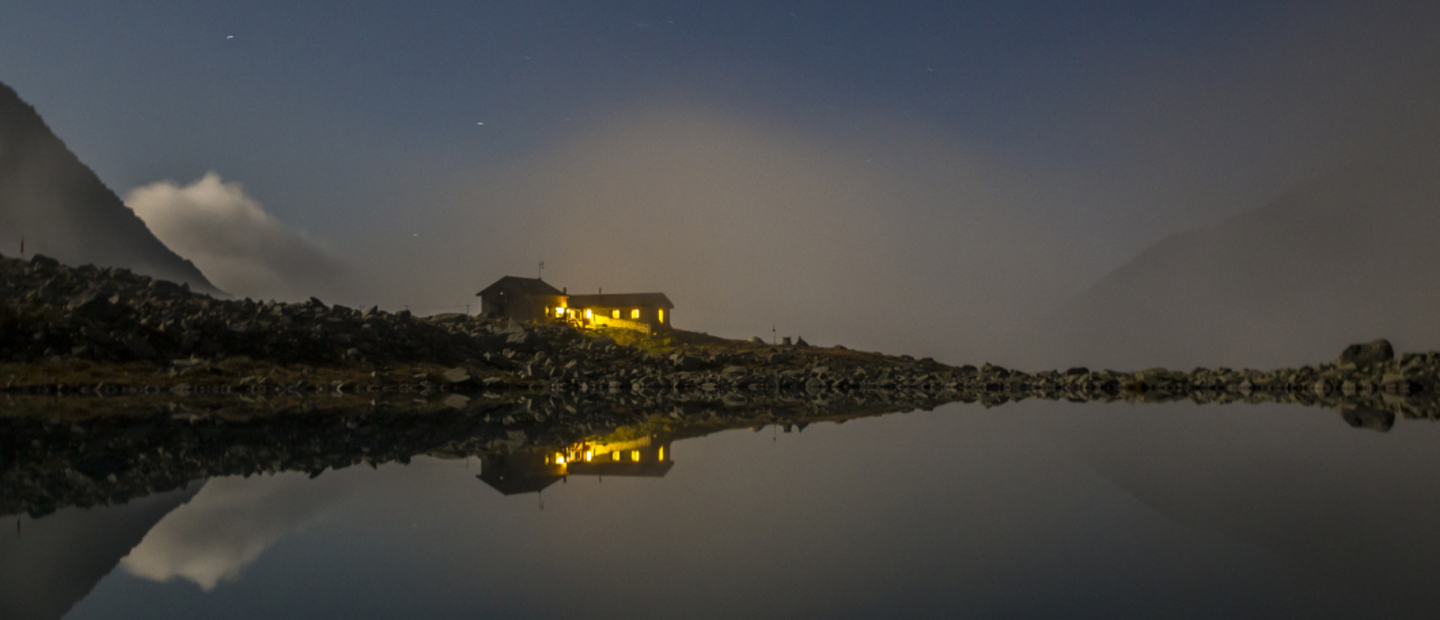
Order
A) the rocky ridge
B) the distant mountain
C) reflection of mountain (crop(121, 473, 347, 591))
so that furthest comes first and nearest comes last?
the distant mountain → the rocky ridge → reflection of mountain (crop(121, 473, 347, 591))

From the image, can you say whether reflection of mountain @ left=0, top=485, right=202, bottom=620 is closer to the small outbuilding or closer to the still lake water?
the still lake water

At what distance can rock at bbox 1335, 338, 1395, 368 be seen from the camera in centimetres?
4812

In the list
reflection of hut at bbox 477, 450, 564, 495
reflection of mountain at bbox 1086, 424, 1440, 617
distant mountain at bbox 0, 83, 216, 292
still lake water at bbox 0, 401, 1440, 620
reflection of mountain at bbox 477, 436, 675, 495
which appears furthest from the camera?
distant mountain at bbox 0, 83, 216, 292

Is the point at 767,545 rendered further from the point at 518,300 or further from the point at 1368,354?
the point at 518,300

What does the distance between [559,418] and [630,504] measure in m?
14.3

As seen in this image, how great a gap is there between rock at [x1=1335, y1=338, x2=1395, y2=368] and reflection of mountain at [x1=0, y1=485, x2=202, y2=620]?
194 ft

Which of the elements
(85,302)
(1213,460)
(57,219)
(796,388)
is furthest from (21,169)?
(1213,460)

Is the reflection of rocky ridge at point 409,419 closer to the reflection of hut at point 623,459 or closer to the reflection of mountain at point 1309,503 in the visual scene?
the reflection of hut at point 623,459

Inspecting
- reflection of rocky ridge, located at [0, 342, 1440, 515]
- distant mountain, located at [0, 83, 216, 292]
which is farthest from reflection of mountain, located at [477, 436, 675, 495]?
distant mountain, located at [0, 83, 216, 292]

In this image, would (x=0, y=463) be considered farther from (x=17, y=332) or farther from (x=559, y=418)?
(x=17, y=332)

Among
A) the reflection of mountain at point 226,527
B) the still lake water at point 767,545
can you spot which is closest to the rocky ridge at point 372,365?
the reflection of mountain at point 226,527

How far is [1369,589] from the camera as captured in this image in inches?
218

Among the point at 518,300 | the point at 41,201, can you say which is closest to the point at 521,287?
the point at 518,300

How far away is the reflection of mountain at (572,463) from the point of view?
10.5 metres
